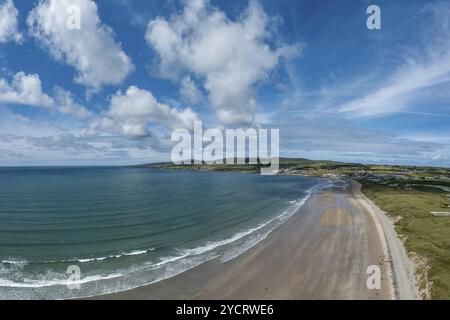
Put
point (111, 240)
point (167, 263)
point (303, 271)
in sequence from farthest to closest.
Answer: point (111, 240) → point (167, 263) → point (303, 271)

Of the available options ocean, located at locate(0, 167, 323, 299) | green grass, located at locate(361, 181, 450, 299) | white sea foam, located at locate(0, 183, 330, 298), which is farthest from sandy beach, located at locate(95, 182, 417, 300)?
ocean, located at locate(0, 167, 323, 299)

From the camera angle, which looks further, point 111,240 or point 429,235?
point 111,240

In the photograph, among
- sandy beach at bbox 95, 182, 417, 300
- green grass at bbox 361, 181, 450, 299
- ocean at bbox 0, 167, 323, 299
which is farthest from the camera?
ocean at bbox 0, 167, 323, 299

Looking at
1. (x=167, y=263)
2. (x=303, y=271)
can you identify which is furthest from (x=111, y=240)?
(x=303, y=271)

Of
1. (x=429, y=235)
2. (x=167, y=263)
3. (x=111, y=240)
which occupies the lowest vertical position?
(x=167, y=263)

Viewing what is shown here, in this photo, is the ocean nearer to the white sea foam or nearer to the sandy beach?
the white sea foam

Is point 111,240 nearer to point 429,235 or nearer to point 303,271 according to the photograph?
point 303,271

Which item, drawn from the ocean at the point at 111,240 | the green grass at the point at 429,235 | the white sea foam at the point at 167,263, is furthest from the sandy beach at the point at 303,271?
the ocean at the point at 111,240

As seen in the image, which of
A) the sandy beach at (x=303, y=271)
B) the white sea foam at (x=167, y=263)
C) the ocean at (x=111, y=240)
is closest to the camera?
the sandy beach at (x=303, y=271)

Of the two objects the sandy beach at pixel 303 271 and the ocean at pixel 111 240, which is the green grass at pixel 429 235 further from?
the ocean at pixel 111 240
